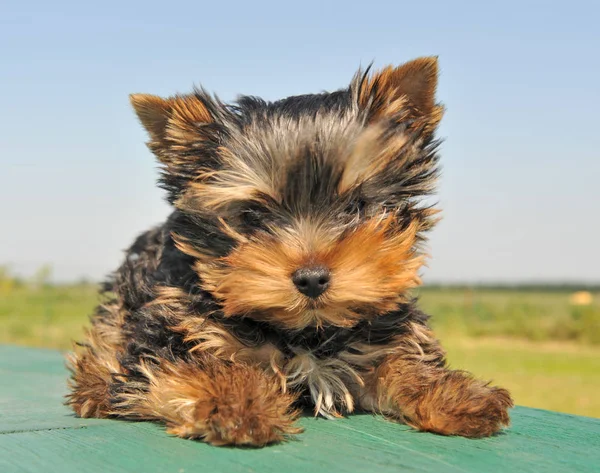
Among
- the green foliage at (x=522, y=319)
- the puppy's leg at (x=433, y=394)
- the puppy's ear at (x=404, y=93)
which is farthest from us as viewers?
the green foliage at (x=522, y=319)

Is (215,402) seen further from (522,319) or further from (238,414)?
(522,319)

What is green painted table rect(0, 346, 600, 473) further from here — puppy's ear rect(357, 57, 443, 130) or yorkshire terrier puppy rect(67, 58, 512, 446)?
puppy's ear rect(357, 57, 443, 130)

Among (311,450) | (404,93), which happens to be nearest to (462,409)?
(311,450)

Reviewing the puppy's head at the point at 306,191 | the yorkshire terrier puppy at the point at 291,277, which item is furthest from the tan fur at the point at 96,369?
the puppy's head at the point at 306,191

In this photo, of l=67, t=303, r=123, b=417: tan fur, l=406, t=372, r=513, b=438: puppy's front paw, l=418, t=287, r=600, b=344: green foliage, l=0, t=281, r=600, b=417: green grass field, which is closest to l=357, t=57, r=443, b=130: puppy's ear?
l=406, t=372, r=513, b=438: puppy's front paw

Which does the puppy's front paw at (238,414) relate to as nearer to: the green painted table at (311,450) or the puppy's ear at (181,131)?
the green painted table at (311,450)

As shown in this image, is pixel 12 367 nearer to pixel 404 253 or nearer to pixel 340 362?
pixel 340 362

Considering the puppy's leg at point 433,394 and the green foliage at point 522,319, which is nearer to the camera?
the puppy's leg at point 433,394
